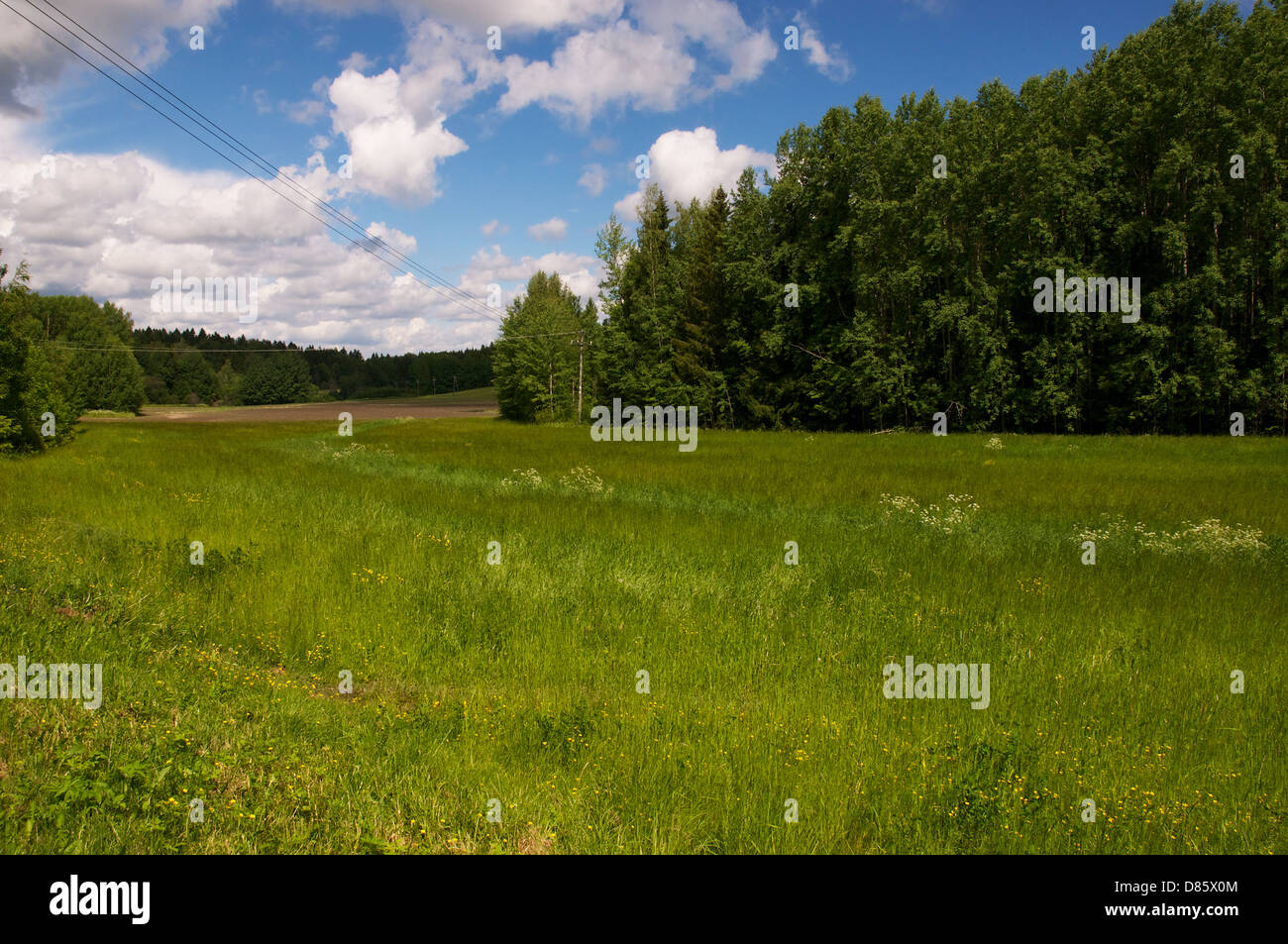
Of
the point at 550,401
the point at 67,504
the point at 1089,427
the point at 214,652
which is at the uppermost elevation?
the point at 550,401

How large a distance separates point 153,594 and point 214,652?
266 cm

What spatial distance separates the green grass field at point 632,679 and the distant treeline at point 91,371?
1706cm

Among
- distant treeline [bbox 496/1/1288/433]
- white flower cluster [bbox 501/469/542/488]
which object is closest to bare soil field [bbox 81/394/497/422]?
distant treeline [bbox 496/1/1288/433]

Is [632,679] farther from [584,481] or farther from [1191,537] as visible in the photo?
[584,481]

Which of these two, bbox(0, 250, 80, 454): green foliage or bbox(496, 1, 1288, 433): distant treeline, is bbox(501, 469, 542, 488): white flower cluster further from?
bbox(496, 1, 1288, 433): distant treeline

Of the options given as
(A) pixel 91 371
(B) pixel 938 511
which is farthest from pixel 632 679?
(A) pixel 91 371

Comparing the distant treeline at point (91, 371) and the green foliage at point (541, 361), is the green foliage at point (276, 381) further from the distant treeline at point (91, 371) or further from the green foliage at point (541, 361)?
the green foliage at point (541, 361)

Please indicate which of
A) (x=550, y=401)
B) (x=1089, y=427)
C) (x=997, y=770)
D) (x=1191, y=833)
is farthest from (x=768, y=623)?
(x=550, y=401)

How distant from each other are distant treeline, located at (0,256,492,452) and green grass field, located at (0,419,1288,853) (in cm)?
1706

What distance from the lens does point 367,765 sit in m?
5.32

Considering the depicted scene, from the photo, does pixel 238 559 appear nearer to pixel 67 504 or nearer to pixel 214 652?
pixel 214 652

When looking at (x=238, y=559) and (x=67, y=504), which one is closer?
(x=238, y=559)

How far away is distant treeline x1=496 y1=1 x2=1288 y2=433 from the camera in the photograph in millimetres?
37969

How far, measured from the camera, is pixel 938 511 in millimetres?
17641
